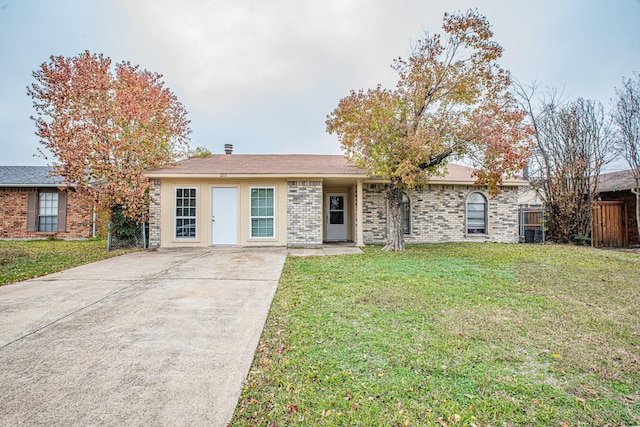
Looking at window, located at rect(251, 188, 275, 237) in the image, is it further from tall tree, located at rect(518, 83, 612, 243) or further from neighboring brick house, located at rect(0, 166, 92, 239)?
tall tree, located at rect(518, 83, 612, 243)

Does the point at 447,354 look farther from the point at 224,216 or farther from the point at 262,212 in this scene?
the point at 224,216

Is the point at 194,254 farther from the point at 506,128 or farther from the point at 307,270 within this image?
the point at 506,128

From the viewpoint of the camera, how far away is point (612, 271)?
21.9ft

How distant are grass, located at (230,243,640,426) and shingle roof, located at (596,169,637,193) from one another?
32.9 feet

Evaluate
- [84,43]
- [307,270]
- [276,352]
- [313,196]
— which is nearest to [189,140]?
[84,43]

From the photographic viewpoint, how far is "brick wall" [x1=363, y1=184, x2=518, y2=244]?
39.0 ft

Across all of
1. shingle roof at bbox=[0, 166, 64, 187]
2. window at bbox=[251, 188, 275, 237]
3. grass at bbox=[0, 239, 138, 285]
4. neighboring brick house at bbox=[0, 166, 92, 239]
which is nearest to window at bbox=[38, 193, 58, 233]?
neighboring brick house at bbox=[0, 166, 92, 239]

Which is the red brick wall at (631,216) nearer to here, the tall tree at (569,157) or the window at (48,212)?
the tall tree at (569,157)

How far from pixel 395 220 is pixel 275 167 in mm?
4620

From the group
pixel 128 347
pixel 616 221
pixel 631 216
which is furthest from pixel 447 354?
pixel 631 216

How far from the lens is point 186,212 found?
1061cm

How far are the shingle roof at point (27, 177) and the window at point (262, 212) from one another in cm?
859

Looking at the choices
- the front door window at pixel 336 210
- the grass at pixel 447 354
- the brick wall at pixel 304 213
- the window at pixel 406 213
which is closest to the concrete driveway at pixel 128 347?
the grass at pixel 447 354

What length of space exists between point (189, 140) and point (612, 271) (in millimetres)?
16589
